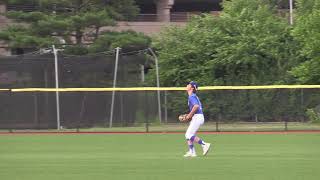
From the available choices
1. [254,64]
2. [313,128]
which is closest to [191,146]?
[313,128]

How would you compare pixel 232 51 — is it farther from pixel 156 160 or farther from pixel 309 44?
Answer: pixel 156 160

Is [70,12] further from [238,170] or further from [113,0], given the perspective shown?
[238,170]

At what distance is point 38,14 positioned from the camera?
40469mm

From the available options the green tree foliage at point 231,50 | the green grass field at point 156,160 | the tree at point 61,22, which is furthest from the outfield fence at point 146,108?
the tree at point 61,22

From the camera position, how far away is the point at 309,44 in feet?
111

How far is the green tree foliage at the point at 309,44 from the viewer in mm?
33688

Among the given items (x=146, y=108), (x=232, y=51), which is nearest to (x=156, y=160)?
(x=146, y=108)

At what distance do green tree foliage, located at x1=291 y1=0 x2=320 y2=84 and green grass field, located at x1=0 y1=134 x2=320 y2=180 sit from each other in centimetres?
1070

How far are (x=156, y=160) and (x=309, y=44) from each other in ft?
64.3

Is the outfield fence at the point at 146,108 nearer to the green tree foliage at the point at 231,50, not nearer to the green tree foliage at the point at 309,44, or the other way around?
the green tree foliage at the point at 309,44

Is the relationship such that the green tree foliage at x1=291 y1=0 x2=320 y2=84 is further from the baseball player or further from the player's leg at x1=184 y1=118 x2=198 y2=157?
the player's leg at x1=184 y1=118 x2=198 y2=157

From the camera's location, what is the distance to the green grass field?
42.3 feet

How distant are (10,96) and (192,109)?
15924mm

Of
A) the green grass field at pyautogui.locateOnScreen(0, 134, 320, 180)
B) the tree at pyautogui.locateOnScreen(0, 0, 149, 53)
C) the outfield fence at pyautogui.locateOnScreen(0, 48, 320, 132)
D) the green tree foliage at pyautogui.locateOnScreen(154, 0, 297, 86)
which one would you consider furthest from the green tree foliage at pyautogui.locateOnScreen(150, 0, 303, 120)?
the green grass field at pyautogui.locateOnScreen(0, 134, 320, 180)
